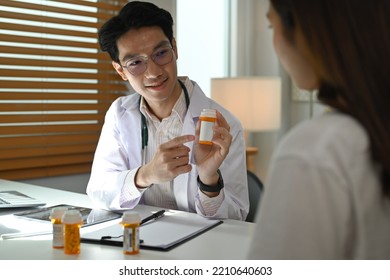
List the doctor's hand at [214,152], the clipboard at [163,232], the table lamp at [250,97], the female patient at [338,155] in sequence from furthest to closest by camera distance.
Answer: the table lamp at [250,97]
the doctor's hand at [214,152]
the clipboard at [163,232]
the female patient at [338,155]

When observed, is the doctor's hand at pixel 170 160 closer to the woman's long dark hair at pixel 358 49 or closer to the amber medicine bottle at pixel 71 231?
the amber medicine bottle at pixel 71 231

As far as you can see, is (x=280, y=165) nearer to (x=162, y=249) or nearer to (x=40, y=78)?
(x=162, y=249)

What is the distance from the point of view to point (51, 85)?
2537 millimetres

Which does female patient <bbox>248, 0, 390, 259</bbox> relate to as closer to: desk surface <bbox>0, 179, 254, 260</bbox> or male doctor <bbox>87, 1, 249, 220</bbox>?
desk surface <bbox>0, 179, 254, 260</bbox>

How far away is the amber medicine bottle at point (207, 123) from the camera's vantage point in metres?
1.48

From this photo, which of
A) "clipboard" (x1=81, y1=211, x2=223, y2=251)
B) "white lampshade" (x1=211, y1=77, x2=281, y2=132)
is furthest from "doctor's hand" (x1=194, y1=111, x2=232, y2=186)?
Answer: "white lampshade" (x1=211, y1=77, x2=281, y2=132)

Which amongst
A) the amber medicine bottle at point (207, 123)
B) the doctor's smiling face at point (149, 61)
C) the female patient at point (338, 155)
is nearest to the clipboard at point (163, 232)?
the amber medicine bottle at point (207, 123)

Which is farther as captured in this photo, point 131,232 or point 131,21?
point 131,21

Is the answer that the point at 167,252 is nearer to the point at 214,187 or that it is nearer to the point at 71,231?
the point at 71,231

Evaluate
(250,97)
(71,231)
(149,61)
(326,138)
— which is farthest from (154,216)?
(250,97)

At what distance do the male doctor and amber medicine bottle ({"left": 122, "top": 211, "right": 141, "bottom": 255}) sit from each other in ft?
1.31

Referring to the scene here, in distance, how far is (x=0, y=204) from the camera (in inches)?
67.2

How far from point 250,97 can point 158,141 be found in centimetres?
113

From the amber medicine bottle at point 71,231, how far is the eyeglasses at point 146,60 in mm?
798
